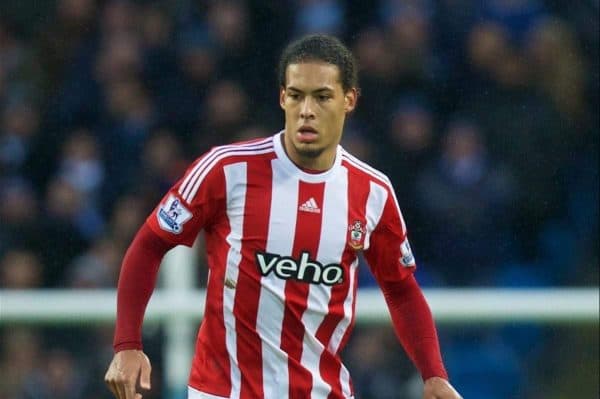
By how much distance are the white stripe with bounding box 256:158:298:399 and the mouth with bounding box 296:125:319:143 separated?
0.77ft

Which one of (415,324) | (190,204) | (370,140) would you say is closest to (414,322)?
(415,324)

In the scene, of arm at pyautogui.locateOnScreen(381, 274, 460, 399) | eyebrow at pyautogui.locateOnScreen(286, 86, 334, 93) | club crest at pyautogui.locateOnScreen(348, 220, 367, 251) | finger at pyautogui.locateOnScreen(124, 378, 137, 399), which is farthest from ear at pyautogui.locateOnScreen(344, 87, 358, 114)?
finger at pyautogui.locateOnScreen(124, 378, 137, 399)

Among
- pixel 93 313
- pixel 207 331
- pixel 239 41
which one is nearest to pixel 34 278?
pixel 93 313

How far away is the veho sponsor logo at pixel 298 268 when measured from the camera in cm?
402

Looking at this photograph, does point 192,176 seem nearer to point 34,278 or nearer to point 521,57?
point 34,278

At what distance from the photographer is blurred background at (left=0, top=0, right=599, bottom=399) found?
21.4 feet

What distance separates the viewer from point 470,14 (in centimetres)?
818

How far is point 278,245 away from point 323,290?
0.65ft

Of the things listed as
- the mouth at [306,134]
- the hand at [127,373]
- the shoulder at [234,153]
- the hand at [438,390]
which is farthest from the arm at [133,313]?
the hand at [438,390]

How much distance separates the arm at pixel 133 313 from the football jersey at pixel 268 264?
0.20 feet

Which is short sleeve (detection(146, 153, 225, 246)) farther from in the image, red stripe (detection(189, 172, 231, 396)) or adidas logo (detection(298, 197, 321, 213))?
adidas logo (detection(298, 197, 321, 213))

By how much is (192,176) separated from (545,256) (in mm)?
4014

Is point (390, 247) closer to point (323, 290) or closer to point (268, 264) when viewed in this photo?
point (323, 290)

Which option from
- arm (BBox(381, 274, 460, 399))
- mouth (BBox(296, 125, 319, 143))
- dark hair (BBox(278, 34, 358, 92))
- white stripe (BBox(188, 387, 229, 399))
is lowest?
white stripe (BBox(188, 387, 229, 399))
